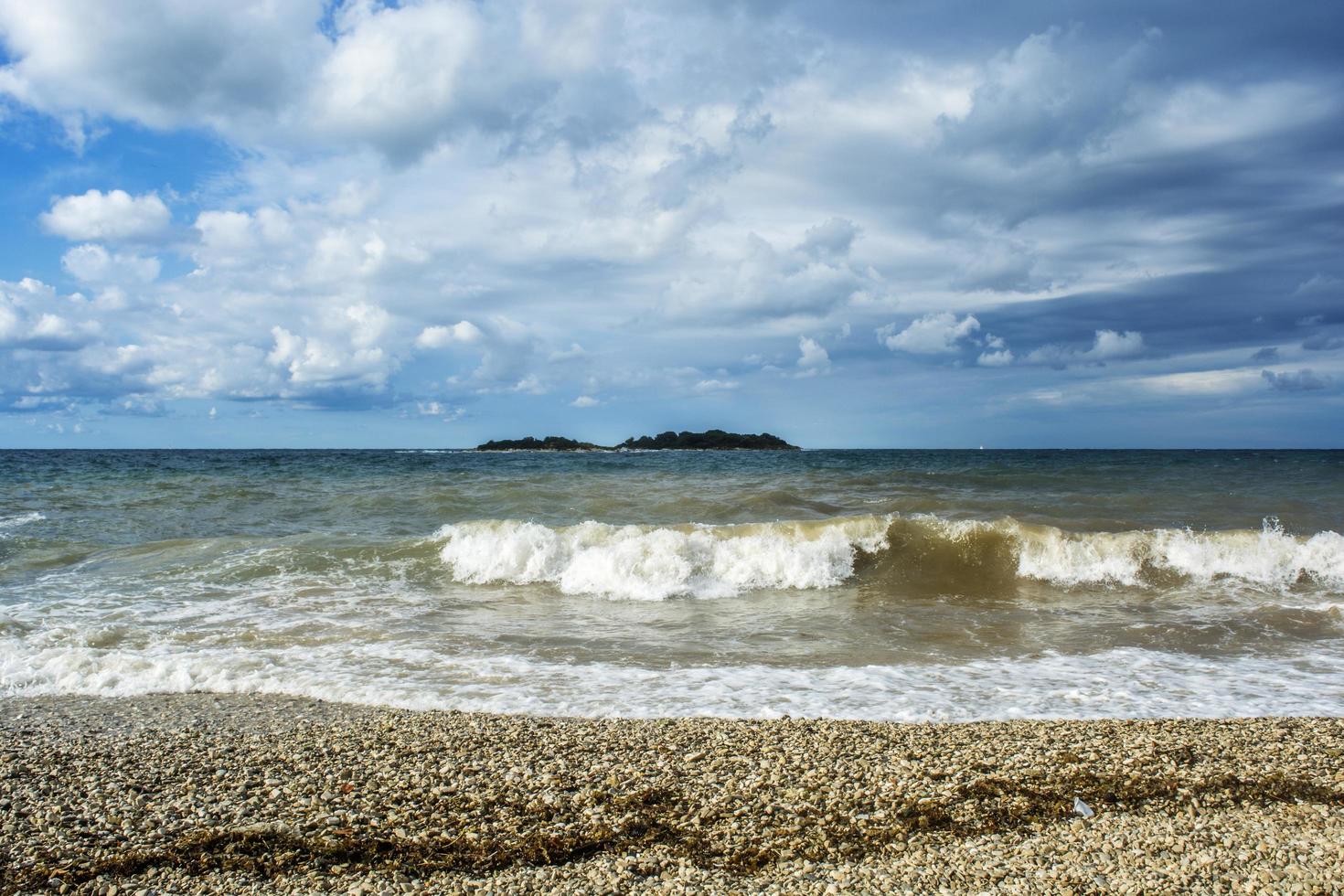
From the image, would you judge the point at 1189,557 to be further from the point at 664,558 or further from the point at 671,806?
the point at 671,806

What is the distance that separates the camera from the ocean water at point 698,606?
6.55 m

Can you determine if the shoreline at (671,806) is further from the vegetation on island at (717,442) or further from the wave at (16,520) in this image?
the vegetation on island at (717,442)

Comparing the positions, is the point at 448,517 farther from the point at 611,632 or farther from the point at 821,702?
the point at 821,702

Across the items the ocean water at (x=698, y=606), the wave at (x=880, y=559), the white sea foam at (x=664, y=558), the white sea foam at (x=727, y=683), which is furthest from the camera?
the wave at (x=880, y=559)

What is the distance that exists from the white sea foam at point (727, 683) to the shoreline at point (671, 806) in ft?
1.82

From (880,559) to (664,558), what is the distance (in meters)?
3.89

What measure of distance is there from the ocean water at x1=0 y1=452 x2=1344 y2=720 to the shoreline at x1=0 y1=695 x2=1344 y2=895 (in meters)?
0.90

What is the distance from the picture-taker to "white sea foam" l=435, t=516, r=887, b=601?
12.0 meters

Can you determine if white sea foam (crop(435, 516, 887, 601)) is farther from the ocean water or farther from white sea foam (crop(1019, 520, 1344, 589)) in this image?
white sea foam (crop(1019, 520, 1344, 589))

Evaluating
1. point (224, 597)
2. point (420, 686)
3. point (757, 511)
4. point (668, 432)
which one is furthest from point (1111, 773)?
point (668, 432)

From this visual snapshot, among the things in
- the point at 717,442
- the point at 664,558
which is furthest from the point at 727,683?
the point at 717,442

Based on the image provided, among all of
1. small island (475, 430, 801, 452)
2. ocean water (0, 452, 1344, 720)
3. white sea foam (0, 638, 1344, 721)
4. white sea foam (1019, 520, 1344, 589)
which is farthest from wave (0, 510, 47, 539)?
small island (475, 430, 801, 452)

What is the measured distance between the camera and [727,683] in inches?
262

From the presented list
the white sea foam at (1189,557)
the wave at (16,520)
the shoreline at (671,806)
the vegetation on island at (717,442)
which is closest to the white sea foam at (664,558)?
the white sea foam at (1189,557)
